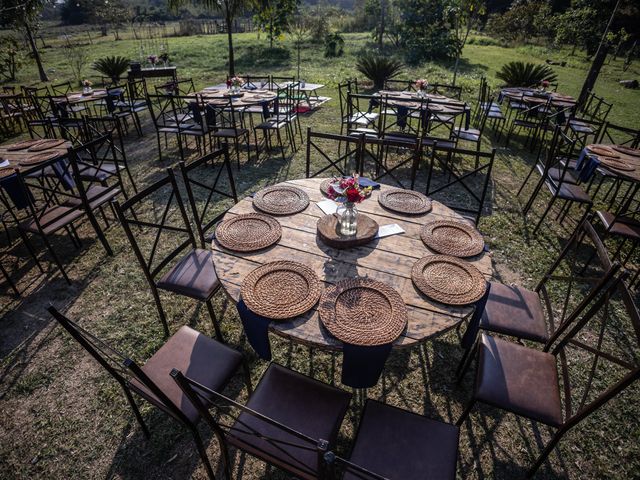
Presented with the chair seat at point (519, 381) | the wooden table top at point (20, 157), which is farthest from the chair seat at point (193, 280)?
the wooden table top at point (20, 157)

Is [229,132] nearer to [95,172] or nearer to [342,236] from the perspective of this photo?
[95,172]

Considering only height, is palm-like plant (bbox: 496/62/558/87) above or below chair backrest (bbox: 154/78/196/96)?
above

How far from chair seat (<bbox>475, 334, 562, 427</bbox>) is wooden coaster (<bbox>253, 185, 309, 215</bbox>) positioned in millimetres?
1924

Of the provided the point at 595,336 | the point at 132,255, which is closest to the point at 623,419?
the point at 595,336

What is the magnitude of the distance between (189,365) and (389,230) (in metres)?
1.86

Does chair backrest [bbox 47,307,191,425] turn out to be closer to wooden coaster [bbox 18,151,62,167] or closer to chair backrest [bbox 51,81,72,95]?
wooden coaster [bbox 18,151,62,167]

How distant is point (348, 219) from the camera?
2.56 meters

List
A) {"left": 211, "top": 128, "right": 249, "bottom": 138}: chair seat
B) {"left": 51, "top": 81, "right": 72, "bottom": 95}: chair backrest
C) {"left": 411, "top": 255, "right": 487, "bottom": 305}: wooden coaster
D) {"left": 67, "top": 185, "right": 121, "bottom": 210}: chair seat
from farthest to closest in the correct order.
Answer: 1. {"left": 51, "top": 81, "right": 72, "bottom": 95}: chair backrest
2. {"left": 211, "top": 128, "right": 249, "bottom": 138}: chair seat
3. {"left": 67, "top": 185, "right": 121, "bottom": 210}: chair seat
4. {"left": 411, "top": 255, "right": 487, "bottom": 305}: wooden coaster

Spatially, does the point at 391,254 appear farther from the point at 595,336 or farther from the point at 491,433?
the point at 595,336

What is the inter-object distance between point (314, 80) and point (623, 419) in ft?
47.7

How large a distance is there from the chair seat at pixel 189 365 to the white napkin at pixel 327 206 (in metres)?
1.45

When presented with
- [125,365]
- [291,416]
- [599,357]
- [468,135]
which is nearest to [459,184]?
[468,135]

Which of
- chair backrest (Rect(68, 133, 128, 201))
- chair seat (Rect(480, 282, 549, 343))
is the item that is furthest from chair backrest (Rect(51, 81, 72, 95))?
chair seat (Rect(480, 282, 549, 343))

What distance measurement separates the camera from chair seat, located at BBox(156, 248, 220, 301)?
9.27 ft
